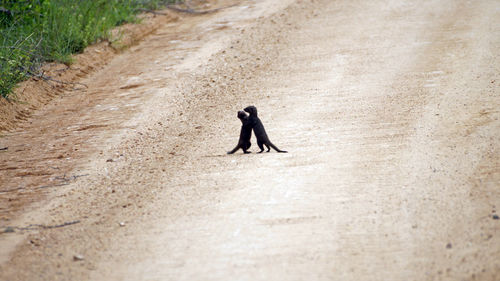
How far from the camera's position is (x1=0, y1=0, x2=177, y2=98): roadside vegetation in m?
9.59

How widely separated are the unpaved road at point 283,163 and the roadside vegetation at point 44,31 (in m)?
0.92

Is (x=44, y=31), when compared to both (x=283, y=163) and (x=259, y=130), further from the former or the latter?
(x=283, y=163)

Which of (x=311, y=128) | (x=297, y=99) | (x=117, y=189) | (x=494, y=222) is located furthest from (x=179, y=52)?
(x=494, y=222)

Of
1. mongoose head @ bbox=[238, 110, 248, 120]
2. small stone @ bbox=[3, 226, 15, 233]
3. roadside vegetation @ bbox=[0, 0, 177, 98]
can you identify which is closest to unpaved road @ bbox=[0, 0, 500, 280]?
small stone @ bbox=[3, 226, 15, 233]

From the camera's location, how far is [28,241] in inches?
199

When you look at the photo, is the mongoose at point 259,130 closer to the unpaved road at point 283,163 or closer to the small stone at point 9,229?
the unpaved road at point 283,163

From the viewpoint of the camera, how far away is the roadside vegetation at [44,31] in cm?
959

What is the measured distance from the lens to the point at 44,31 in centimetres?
→ 1088

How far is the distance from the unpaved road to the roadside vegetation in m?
0.92

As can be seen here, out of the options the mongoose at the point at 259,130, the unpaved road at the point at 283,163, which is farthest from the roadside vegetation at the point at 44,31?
the mongoose at the point at 259,130

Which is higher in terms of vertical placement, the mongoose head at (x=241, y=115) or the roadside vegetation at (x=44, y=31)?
the roadside vegetation at (x=44, y=31)

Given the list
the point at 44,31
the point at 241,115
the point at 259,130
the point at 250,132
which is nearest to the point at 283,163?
the point at 259,130

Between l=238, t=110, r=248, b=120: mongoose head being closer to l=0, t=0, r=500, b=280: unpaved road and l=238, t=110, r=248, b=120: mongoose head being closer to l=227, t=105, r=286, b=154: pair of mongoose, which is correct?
l=227, t=105, r=286, b=154: pair of mongoose

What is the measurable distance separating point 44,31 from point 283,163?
6.95m
